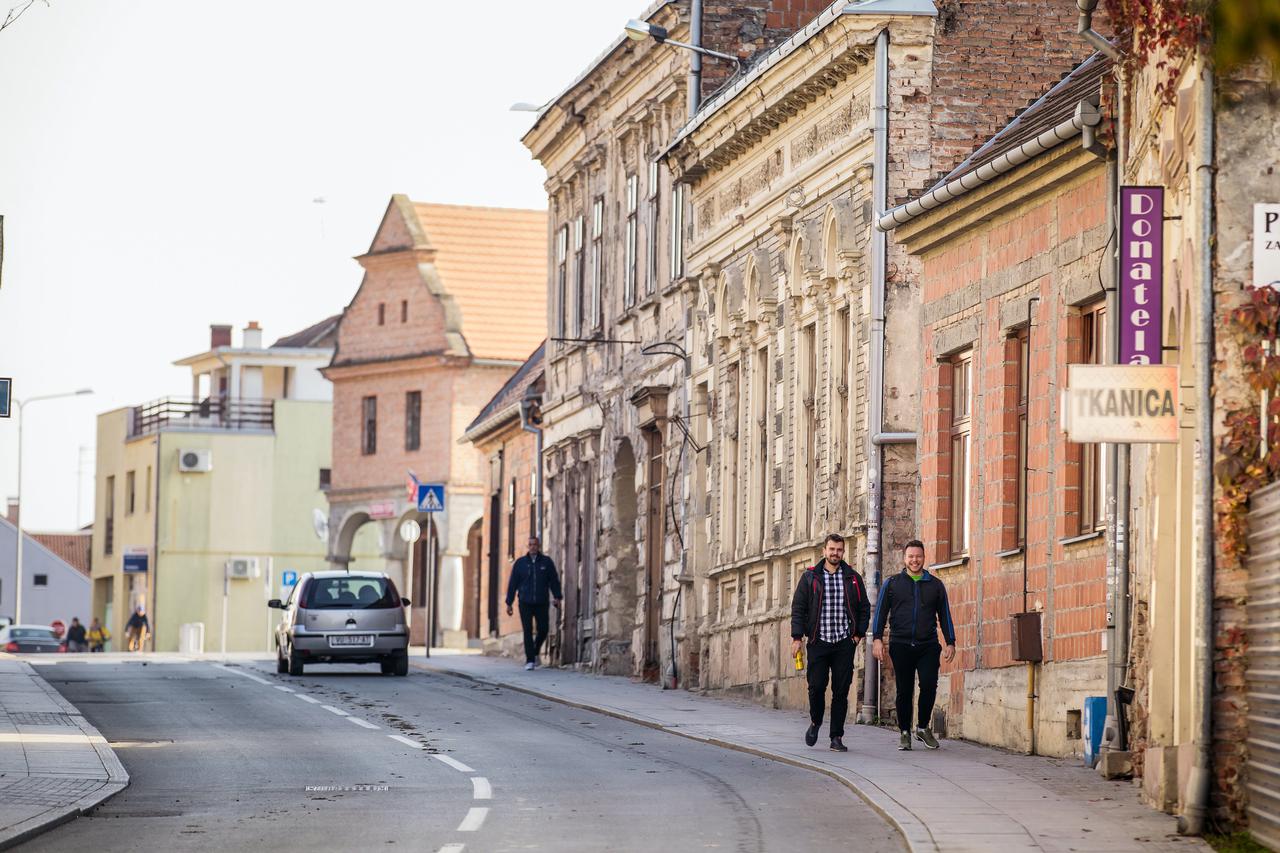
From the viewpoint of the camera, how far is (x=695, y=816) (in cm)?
1513

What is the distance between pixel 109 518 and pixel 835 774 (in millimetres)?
79673

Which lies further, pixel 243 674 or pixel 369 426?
pixel 369 426

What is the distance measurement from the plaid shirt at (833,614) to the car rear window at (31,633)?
218 ft

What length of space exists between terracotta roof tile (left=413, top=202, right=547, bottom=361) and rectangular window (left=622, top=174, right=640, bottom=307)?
33583mm

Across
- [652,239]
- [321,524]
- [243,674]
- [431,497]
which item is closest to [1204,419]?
[652,239]

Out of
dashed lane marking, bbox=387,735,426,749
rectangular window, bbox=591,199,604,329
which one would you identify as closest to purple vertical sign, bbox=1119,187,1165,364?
dashed lane marking, bbox=387,735,426,749

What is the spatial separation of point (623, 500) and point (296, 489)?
172 ft

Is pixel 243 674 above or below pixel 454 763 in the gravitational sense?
below

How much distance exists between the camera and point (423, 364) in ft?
240

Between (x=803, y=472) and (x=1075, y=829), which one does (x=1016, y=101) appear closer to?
(x=803, y=472)

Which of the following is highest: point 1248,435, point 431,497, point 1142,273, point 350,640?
point 1142,273

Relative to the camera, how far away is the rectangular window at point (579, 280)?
42750mm

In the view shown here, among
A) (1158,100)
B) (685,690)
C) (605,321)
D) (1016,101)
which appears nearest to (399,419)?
(605,321)

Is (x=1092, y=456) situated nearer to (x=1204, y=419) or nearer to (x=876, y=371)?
(x=876, y=371)
